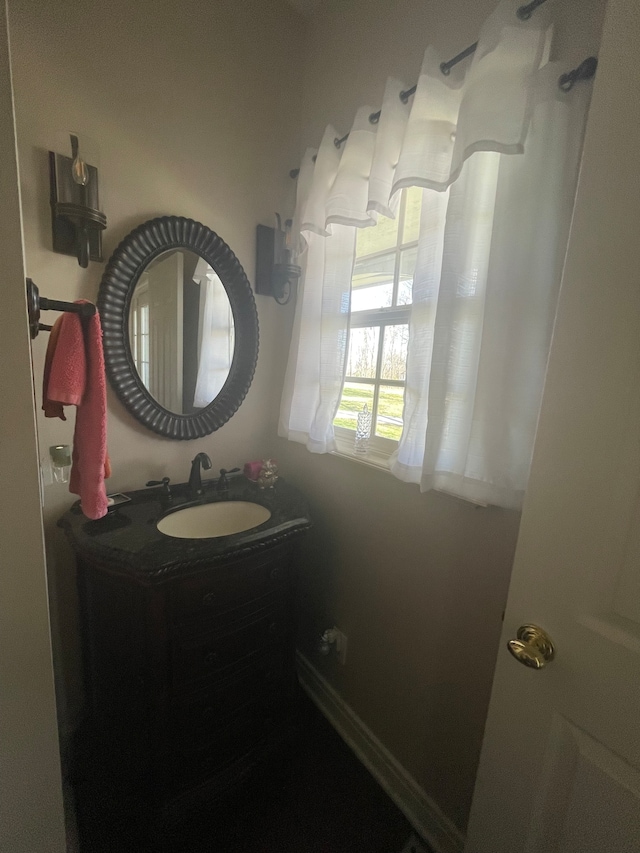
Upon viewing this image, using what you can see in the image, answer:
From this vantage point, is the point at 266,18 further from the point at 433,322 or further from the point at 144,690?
the point at 144,690

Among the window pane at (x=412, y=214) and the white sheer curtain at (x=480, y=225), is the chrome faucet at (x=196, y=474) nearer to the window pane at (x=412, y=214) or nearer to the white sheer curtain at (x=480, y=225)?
the white sheer curtain at (x=480, y=225)

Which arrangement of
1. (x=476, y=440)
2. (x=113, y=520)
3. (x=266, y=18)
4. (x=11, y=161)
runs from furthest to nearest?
(x=266, y=18), (x=113, y=520), (x=476, y=440), (x=11, y=161)

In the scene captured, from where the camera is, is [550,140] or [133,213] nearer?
[550,140]

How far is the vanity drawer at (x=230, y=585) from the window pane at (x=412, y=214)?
1.07 meters

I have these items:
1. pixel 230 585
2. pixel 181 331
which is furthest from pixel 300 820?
pixel 181 331

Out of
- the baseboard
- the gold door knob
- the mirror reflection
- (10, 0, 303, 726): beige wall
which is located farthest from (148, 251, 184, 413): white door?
the baseboard

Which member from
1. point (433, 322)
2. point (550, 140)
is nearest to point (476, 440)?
point (433, 322)

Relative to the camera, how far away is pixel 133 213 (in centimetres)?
115

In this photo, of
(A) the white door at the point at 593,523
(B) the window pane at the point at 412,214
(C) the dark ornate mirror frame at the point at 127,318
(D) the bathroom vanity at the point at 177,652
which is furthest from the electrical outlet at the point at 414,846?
(B) the window pane at the point at 412,214

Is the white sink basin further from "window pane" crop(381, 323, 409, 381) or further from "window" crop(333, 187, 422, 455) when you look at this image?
"window pane" crop(381, 323, 409, 381)

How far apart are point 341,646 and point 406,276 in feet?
4.52

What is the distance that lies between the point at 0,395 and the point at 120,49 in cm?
123

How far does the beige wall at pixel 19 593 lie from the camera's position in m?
0.48

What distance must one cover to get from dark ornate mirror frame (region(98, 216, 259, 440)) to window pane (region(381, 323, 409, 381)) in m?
0.55
